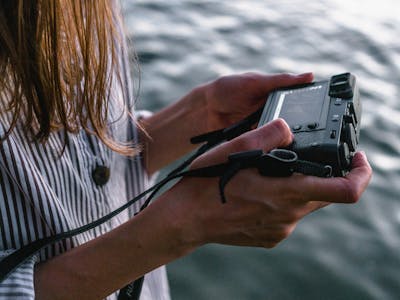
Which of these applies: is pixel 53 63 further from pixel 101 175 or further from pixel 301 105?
pixel 301 105

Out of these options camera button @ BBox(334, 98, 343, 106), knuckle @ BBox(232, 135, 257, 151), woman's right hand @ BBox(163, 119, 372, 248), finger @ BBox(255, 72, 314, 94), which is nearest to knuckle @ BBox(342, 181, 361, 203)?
woman's right hand @ BBox(163, 119, 372, 248)

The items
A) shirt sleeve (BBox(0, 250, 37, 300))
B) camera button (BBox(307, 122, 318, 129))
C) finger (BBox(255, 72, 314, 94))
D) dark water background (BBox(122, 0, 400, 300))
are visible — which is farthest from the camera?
dark water background (BBox(122, 0, 400, 300))

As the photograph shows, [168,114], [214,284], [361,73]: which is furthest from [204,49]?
[168,114]

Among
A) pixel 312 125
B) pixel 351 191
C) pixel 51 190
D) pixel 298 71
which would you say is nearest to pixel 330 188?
pixel 351 191

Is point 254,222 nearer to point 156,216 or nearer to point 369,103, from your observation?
point 156,216

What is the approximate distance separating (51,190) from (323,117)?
40 centimetres

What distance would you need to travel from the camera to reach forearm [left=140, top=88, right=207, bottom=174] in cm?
108

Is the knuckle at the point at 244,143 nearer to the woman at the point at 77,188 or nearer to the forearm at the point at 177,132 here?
the woman at the point at 77,188

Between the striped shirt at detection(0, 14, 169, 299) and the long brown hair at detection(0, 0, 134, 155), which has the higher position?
the long brown hair at detection(0, 0, 134, 155)

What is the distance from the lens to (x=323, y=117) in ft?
2.73

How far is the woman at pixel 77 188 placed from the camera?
Answer: 2.25ft

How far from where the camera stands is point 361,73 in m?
2.36

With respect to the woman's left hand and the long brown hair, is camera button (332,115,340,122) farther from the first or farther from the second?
the long brown hair

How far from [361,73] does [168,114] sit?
4.82 ft
